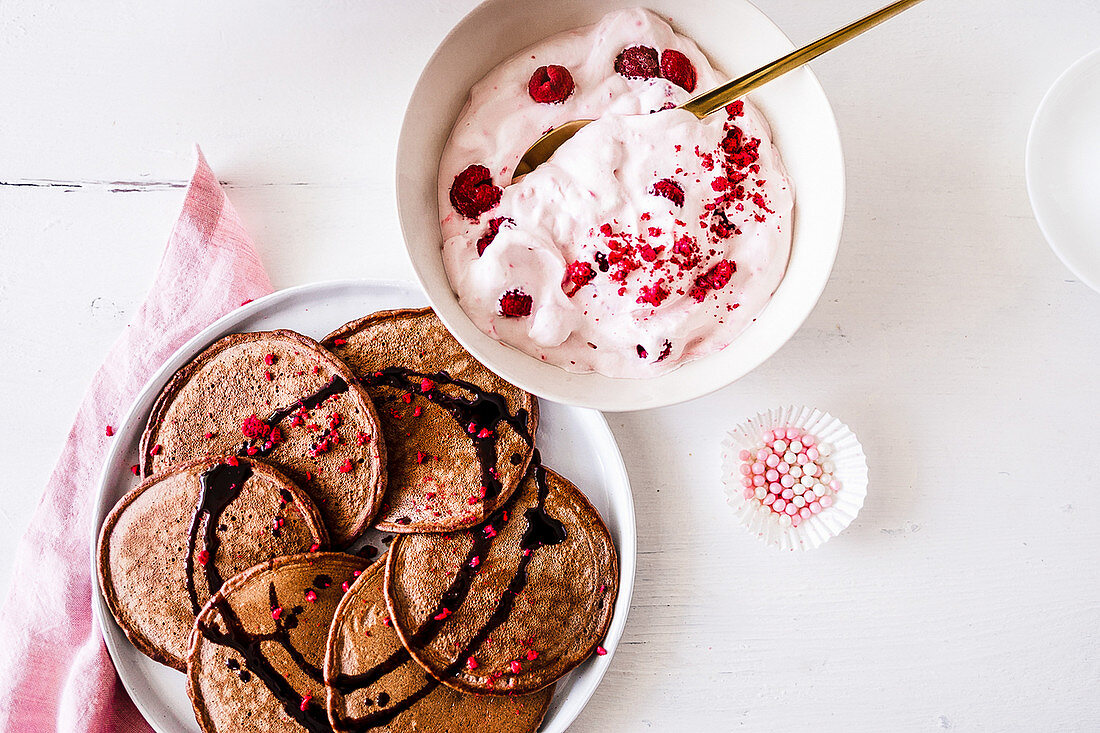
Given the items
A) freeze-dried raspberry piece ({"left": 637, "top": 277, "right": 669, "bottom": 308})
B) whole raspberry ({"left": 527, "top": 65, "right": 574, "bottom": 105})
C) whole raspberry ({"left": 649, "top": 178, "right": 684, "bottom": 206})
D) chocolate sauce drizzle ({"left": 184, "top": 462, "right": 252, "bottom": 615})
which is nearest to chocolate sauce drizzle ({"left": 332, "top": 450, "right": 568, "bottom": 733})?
chocolate sauce drizzle ({"left": 184, "top": 462, "right": 252, "bottom": 615})

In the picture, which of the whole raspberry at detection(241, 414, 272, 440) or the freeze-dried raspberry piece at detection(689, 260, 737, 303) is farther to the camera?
the whole raspberry at detection(241, 414, 272, 440)

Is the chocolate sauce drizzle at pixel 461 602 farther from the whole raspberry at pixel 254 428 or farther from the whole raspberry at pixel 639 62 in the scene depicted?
the whole raspberry at pixel 639 62

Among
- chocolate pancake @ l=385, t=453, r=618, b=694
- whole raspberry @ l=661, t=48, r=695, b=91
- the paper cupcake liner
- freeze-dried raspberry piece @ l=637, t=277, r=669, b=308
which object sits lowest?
the paper cupcake liner

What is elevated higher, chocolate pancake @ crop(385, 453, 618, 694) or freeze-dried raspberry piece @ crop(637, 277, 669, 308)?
freeze-dried raspberry piece @ crop(637, 277, 669, 308)

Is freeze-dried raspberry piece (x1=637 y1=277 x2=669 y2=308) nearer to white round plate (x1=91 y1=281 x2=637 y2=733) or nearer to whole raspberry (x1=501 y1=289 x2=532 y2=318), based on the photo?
whole raspberry (x1=501 y1=289 x2=532 y2=318)

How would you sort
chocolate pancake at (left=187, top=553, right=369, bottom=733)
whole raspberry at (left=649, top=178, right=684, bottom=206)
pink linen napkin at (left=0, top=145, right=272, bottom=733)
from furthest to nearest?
pink linen napkin at (left=0, top=145, right=272, bottom=733)
chocolate pancake at (left=187, top=553, right=369, bottom=733)
whole raspberry at (left=649, top=178, right=684, bottom=206)

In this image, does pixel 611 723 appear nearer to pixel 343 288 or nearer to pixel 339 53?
pixel 343 288

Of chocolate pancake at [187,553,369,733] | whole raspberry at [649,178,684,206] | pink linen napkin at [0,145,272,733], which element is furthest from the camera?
pink linen napkin at [0,145,272,733]
